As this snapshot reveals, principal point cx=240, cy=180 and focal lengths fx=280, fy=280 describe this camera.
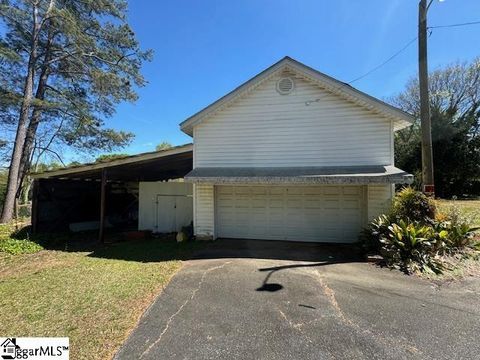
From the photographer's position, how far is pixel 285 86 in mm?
9773

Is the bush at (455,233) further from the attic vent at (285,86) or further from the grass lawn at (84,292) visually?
the grass lawn at (84,292)

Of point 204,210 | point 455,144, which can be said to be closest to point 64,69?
point 204,210

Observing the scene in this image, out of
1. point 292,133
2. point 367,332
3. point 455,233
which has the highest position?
point 292,133

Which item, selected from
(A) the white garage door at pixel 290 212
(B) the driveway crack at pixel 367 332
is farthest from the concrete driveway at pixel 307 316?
(A) the white garage door at pixel 290 212

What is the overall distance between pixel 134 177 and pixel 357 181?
1201cm

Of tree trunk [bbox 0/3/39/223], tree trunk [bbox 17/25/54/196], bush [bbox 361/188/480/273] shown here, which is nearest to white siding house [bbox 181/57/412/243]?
bush [bbox 361/188/480/273]

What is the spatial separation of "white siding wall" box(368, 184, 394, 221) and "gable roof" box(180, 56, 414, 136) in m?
2.22

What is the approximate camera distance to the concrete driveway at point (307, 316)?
364 centimetres

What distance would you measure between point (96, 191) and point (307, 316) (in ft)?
45.4

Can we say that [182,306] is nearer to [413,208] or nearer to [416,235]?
[416,235]

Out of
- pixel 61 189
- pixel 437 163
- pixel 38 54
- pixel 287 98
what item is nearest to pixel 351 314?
pixel 287 98

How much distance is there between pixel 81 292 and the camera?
18.2 feet

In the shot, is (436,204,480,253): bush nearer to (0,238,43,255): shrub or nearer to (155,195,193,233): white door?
(155,195,193,233): white door

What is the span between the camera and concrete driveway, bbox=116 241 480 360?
143 inches
